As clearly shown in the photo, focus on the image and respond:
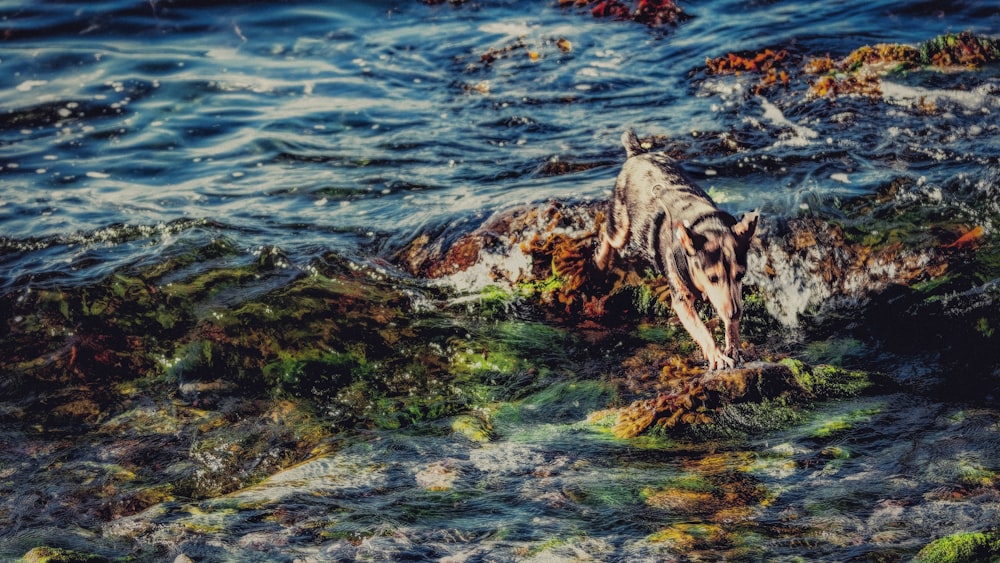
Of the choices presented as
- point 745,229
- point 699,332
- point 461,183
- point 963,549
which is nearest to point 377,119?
point 461,183

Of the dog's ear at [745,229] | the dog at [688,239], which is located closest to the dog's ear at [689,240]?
the dog at [688,239]

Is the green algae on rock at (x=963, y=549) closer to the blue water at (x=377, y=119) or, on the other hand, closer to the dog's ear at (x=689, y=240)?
the dog's ear at (x=689, y=240)

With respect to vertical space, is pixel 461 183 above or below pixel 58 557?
above

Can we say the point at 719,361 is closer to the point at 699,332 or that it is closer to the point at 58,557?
the point at 699,332

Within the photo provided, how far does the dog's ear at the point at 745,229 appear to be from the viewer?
5340 mm

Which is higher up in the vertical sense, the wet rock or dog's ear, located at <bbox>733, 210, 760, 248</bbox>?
dog's ear, located at <bbox>733, 210, 760, 248</bbox>

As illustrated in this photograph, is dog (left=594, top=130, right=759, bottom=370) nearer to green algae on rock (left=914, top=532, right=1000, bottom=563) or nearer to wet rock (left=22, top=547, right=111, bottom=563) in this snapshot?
green algae on rock (left=914, top=532, right=1000, bottom=563)

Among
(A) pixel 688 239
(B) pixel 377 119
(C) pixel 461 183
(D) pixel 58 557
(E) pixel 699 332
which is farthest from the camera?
(B) pixel 377 119

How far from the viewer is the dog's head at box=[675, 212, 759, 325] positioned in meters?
5.27

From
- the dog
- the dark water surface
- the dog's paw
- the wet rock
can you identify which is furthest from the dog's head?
the wet rock

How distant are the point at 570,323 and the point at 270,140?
22.8 feet

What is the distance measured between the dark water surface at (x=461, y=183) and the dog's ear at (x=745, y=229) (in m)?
1.17

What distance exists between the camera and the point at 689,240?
17.3 feet

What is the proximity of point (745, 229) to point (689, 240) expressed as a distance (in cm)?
39
